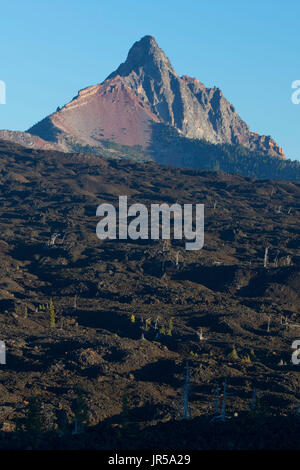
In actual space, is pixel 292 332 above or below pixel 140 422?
above

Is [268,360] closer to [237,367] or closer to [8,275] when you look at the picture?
[237,367]

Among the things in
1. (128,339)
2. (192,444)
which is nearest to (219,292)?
(128,339)

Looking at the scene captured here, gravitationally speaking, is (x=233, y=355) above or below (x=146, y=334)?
below

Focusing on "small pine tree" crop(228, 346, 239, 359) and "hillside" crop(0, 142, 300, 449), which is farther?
"small pine tree" crop(228, 346, 239, 359)

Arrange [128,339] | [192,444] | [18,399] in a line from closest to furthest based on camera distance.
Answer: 1. [192,444]
2. [18,399]
3. [128,339]

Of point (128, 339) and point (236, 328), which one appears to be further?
point (236, 328)

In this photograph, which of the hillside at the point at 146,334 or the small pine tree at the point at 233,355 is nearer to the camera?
the hillside at the point at 146,334

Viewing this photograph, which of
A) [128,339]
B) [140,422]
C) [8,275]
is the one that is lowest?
[140,422]

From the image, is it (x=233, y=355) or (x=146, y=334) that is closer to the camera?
(x=233, y=355)
